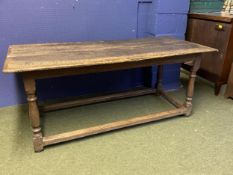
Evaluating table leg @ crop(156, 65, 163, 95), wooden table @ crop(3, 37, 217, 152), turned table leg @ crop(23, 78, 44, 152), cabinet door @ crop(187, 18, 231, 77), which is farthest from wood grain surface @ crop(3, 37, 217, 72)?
cabinet door @ crop(187, 18, 231, 77)

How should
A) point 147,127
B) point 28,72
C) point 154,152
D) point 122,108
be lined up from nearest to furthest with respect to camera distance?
point 28,72
point 154,152
point 147,127
point 122,108

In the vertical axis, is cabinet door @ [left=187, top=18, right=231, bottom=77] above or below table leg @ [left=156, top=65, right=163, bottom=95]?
above

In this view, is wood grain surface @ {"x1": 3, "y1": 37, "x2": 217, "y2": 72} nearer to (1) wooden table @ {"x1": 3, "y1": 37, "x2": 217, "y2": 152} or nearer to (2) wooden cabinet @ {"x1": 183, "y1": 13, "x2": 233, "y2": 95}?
(1) wooden table @ {"x1": 3, "y1": 37, "x2": 217, "y2": 152}

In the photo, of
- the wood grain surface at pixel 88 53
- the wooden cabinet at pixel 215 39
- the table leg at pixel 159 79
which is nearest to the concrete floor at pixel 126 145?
the table leg at pixel 159 79

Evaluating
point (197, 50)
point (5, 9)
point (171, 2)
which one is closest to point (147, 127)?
point (197, 50)

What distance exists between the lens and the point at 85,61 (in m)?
1.58

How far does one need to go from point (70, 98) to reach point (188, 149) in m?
1.38

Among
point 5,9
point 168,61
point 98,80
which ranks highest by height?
point 5,9

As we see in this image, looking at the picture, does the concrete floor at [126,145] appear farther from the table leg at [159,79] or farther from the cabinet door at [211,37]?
the cabinet door at [211,37]

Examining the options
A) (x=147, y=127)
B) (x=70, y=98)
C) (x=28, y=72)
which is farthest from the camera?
(x=70, y=98)

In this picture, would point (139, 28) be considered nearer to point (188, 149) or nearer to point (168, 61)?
point (168, 61)

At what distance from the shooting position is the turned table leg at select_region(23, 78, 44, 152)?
60.4 inches

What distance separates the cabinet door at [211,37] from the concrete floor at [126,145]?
1.69 feet

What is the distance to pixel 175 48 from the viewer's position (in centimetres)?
199
